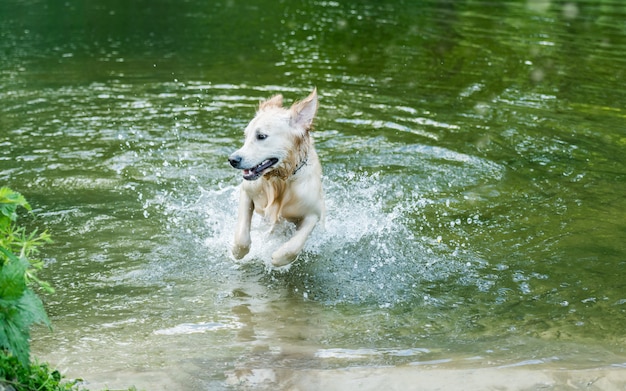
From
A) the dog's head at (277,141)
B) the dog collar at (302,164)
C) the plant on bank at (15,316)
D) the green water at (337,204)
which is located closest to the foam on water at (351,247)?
the green water at (337,204)

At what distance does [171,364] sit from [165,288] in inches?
63.6

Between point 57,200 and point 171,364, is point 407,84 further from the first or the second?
point 171,364

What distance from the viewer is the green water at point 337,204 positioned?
603 cm

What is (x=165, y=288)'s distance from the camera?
22.9 ft

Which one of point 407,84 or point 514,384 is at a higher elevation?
point 514,384

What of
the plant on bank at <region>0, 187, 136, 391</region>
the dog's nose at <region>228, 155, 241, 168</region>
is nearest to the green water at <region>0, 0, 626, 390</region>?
the plant on bank at <region>0, 187, 136, 391</region>

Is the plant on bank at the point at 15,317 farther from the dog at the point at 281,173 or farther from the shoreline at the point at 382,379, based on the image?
the dog at the point at 281,173

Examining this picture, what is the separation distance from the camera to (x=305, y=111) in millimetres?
7086

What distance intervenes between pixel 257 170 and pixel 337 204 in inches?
97.8

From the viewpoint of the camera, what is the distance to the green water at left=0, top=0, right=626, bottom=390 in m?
6.03

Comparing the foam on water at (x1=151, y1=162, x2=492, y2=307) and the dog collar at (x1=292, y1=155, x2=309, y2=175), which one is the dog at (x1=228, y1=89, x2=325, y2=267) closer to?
the dog collar at (x1=292, y1=155, x2=309, y2=175)

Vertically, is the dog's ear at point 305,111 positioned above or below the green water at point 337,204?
above

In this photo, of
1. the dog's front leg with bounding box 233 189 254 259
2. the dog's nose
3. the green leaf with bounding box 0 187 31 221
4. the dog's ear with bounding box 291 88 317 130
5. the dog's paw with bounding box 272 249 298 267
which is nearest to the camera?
the green leaf with bounding box 0 187 31 221

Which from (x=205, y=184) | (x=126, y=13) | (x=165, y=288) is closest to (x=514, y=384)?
(x=165, y=288)
